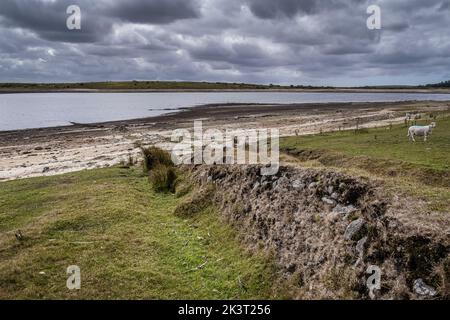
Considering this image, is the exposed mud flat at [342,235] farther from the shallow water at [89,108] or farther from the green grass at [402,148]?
the shallow water at [89,108]

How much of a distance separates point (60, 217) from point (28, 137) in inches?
1429

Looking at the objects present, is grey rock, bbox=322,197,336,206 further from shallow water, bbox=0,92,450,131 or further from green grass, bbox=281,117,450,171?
shallow water, bbox=0,92,450,131

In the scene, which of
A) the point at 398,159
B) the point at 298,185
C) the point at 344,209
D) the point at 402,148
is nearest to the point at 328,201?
the point at 344,209

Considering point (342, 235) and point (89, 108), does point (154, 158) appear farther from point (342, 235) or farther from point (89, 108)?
point (89, 108)

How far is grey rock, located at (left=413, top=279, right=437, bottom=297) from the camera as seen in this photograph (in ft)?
23.7

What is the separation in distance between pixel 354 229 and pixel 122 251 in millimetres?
7639

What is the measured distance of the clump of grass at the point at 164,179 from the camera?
1978cm

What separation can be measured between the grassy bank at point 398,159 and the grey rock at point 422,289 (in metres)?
2.39

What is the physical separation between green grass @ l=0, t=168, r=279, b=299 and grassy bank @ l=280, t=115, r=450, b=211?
4.88 metres

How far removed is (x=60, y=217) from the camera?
49.4ft

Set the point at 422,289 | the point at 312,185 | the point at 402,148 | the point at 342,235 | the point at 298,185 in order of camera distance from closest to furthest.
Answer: the point at 422,289
the point at 342,235
the point at 312,185
the point at 298,185
the point at 402,148

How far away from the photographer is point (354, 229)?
924cm

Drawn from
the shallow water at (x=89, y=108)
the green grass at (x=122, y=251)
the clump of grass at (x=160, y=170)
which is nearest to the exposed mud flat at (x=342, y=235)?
the green grass at (x=122, y=251)

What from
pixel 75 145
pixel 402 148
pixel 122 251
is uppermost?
pixel 402 148
